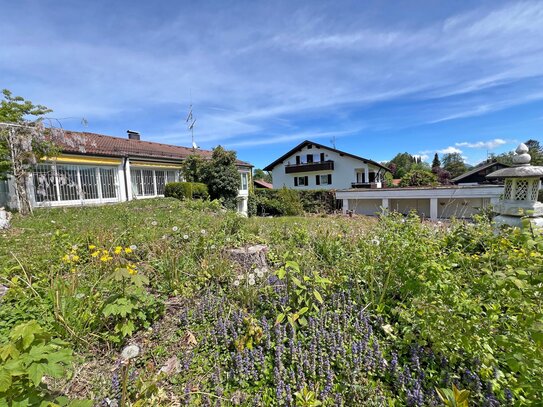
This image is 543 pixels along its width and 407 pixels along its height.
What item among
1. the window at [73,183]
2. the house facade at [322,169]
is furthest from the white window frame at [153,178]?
the house facade at [322,169]

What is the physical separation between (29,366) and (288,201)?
19300mm

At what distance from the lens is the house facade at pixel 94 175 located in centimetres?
1223

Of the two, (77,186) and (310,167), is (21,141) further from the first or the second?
(310,167)

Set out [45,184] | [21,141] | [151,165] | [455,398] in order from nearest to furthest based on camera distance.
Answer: [455,398] → [21,141] → [45,184] → [151,165]

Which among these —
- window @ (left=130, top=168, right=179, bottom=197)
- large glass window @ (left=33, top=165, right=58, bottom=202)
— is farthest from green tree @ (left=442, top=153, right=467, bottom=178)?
large glass window @ (left=33, top=165, right=58, bottom=202)

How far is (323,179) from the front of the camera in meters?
32.6

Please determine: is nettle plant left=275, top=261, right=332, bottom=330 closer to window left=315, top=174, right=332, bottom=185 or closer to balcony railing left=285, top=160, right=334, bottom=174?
balcony railing left=285, top=160, right=334, bottom=174

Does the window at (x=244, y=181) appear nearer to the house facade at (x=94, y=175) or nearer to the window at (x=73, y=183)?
the house facade at (x=94, y=175)

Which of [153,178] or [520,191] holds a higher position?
[153,178]

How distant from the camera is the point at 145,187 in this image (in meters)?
17.7

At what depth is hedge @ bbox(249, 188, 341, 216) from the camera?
19986 millimetres

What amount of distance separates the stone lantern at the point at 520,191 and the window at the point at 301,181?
28.3m

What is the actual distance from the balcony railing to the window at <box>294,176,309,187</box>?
120cm

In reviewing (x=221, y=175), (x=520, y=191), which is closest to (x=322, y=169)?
(x=221, y=175)
